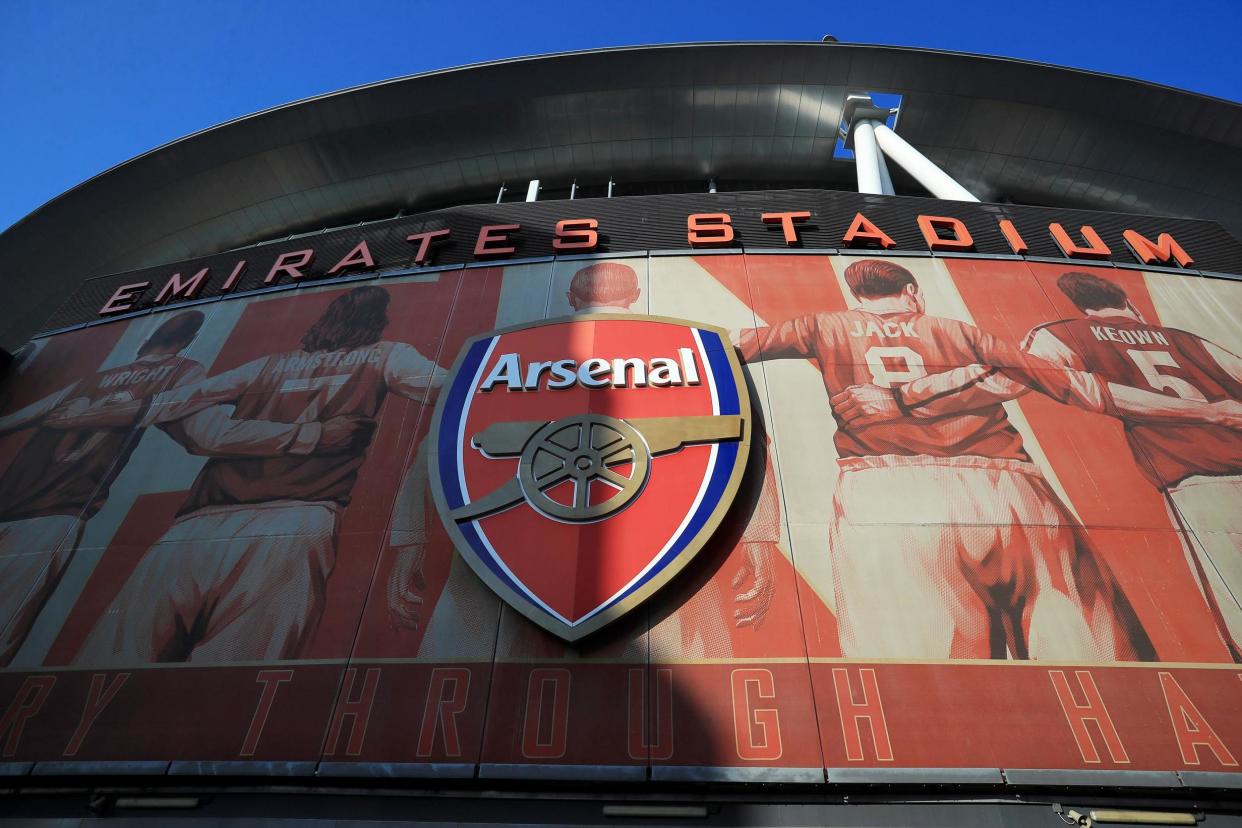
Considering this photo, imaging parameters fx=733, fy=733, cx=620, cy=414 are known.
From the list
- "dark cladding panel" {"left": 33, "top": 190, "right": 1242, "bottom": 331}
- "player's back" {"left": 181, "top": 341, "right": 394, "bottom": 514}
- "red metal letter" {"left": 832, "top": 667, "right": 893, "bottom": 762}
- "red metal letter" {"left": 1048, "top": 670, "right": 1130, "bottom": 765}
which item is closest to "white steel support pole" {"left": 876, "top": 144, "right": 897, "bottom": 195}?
"dark cladding panel" {"left": 33, "top": 190, "right": 1242, "bottom": 331}

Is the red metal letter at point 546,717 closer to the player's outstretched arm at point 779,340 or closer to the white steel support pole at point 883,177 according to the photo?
the player's outstretched arm at point 779,340

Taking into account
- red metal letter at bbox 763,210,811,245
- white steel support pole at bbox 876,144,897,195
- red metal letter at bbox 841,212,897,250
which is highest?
white steel support pole at bbox 876,144,897,195

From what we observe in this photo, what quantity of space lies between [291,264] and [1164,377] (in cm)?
1736

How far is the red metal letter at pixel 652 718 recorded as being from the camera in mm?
8289

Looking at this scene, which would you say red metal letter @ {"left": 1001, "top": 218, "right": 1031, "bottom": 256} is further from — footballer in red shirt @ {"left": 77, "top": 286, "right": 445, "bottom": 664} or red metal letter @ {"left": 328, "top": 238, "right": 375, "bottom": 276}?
red metal letter @ {"left": 328, "top": 238, "right": 375, "bottom": 276}

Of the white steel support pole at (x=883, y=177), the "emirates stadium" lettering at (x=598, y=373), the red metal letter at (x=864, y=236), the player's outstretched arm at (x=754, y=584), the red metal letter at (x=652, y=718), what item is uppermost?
the white steel support pole at (x=883, y=177)

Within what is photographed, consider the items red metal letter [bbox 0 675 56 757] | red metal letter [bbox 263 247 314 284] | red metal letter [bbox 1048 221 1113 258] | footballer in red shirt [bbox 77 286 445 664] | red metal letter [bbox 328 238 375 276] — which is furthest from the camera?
red metal letter [bbox 263 247 314 284]

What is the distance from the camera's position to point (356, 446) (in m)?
12.0

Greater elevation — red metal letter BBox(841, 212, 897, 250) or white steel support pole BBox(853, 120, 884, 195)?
white steel support pole BBox(853, 120, 884, 195)

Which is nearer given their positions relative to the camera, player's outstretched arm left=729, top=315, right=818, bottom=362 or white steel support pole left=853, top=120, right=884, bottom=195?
player's outstretched arm left=729, top=315, right=818, bottom=362

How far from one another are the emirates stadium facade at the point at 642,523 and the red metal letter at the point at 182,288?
10 centimetres

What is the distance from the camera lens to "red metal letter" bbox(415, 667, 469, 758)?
8484mm

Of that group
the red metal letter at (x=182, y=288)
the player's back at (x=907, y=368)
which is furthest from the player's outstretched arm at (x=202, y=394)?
the player's back at (x=907, y=368)

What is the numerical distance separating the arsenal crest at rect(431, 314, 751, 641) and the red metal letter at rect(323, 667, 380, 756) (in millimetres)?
1902
